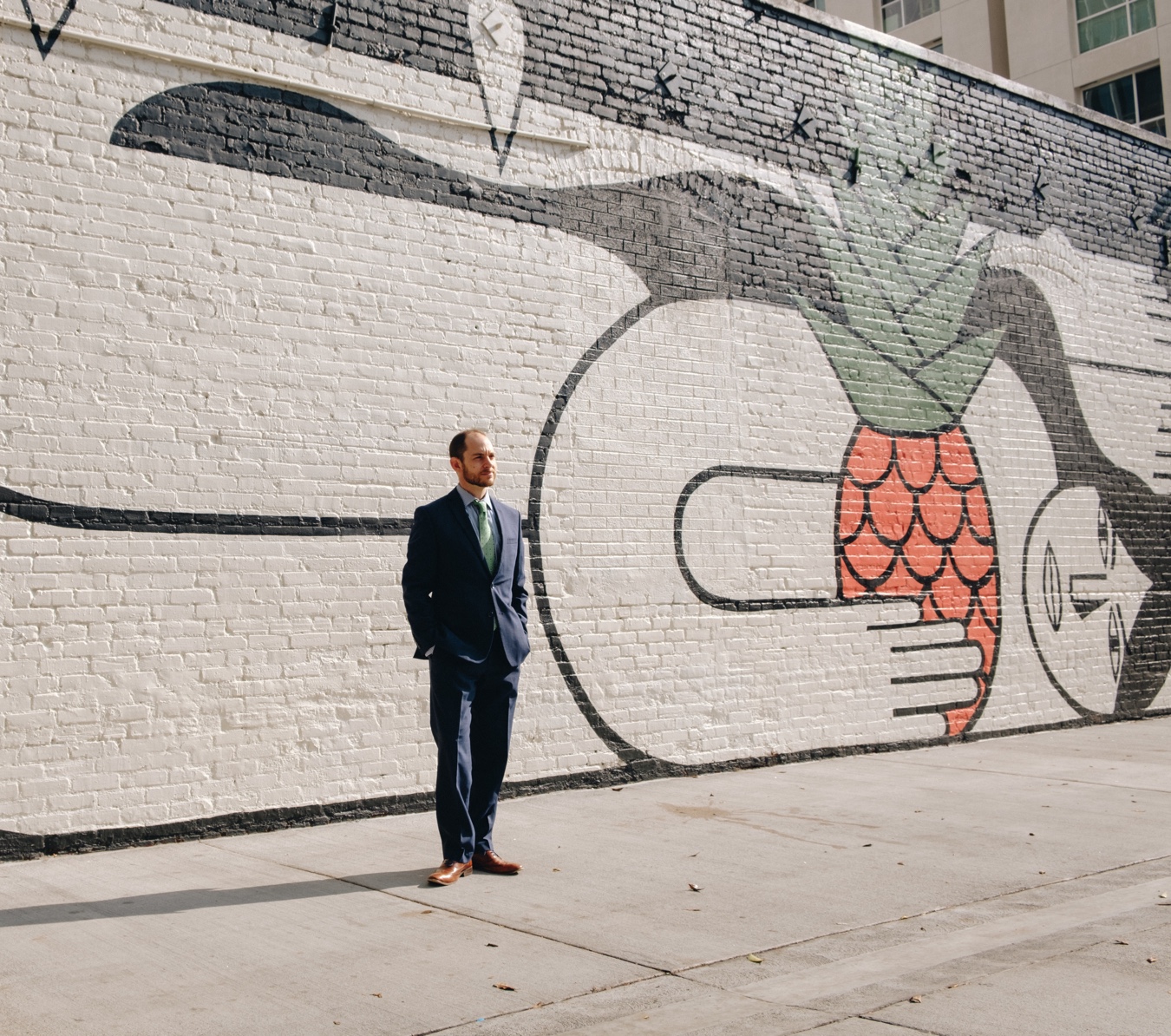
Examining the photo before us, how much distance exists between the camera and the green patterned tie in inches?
203

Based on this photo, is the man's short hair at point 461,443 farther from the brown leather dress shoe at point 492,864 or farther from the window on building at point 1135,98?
the window on building at point 1135,98

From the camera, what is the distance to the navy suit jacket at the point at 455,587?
503 cm

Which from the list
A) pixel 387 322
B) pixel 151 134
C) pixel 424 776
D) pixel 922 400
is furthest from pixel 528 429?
pixel 922 400

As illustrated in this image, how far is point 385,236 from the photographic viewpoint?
272 inches

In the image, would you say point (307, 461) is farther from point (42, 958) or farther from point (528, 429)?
point (42, 958)

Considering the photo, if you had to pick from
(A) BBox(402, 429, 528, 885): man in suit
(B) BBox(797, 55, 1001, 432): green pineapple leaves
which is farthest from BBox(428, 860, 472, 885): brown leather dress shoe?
(B) BBox(797, 55, 1001, 432): green pineapple leaves

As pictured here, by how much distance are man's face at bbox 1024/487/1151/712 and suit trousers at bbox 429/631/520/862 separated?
6510 mm

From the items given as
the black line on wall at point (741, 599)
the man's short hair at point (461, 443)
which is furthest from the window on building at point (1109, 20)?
the man's short hair at point (461, 443)

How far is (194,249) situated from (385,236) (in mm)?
1121

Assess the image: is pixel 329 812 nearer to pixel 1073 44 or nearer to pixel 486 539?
pixel 486 539

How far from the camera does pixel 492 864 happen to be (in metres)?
5.14

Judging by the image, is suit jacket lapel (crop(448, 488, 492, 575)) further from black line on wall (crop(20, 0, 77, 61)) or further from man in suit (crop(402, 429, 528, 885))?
black line on wall (crop(20, 0, 77, 61))

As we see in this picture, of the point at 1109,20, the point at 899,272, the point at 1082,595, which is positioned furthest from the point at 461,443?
the point at 1109,20

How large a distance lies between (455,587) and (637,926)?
159cm
